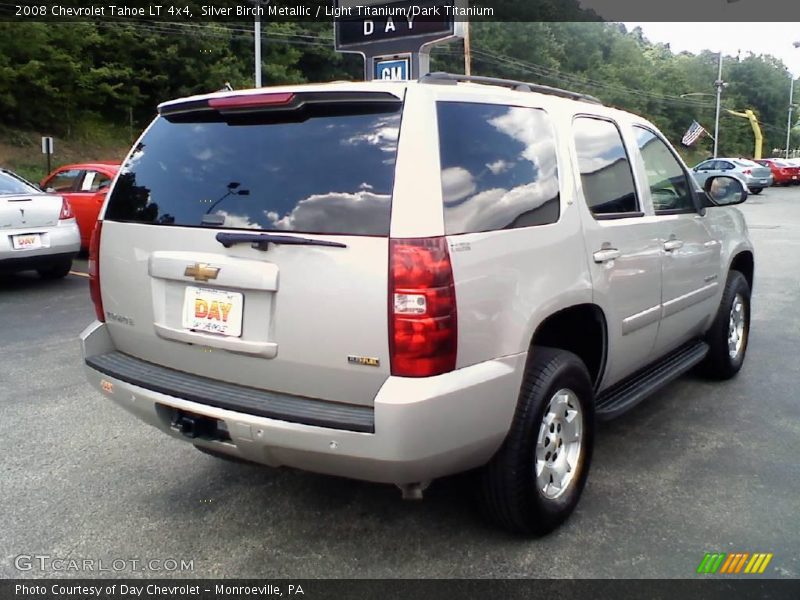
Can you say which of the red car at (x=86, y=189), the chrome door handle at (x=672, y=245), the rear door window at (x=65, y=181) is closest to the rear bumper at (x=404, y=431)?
the chrome door handle at (x=672, y=245)

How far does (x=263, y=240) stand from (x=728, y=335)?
3832mm

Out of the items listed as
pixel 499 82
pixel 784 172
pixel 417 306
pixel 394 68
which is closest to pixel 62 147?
pixel 394 68

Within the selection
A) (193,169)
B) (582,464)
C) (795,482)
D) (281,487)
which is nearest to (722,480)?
(795,482)

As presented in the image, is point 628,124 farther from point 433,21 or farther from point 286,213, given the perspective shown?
point 433,21

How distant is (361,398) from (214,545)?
105cm

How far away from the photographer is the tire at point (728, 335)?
5.05 metres

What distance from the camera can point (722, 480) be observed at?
3.63m

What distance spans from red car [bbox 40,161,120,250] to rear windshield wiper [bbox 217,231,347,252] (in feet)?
29.1

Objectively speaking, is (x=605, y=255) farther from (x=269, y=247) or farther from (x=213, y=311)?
(x=213, y=311)

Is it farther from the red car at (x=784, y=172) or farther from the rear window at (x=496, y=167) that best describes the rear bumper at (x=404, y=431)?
the red car at (x=784, y=172)

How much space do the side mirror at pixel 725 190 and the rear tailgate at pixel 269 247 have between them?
126 inches

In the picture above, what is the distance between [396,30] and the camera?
29.6 feet

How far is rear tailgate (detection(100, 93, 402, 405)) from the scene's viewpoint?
2.53 metres

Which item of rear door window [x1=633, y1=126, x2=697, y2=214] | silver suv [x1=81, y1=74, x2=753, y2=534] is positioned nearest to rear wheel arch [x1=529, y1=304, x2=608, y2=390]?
silver suv [x1=81, y1=74, x2=753, y2=534]
